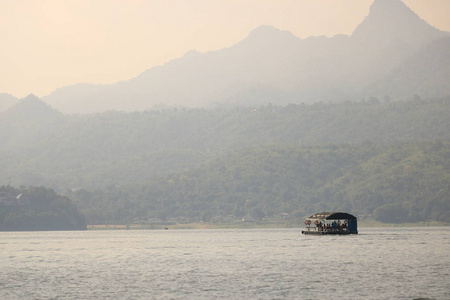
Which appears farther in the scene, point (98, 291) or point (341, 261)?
point (341, 261)

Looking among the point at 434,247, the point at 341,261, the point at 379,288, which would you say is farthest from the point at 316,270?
the point at 434,247

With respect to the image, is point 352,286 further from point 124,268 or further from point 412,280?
point 124,268

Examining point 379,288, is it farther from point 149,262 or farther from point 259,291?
point 149,262

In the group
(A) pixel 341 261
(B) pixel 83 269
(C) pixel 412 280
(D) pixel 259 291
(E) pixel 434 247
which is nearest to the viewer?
(D) pixel 259 291

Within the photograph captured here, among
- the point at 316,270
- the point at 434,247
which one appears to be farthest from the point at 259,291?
the point at 434,247

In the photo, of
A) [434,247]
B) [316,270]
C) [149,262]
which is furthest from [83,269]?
[434,247]

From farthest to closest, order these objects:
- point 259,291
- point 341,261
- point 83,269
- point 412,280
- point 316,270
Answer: point 341,261 < point 83,269 < point 316,270 < point 412,280 < point 259,291

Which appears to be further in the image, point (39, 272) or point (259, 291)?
point (39, 272)

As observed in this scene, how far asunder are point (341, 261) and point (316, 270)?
50.8ft

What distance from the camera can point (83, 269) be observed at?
368ft

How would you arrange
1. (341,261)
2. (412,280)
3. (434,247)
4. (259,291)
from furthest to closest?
(434,247) < (341,261) < (412,280) < (259,291)

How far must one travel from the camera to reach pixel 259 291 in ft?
269

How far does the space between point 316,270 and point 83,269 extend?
34.6 meters

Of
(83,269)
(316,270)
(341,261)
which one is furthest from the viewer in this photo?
(341,261)
